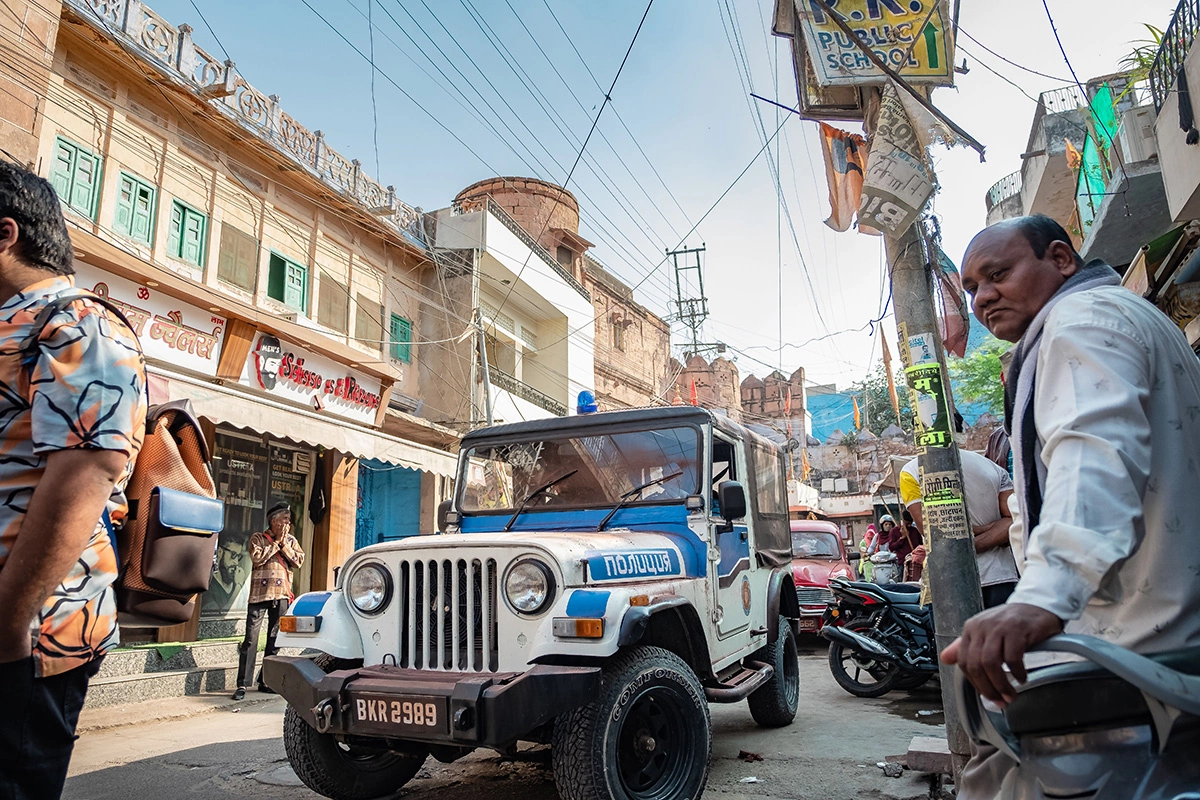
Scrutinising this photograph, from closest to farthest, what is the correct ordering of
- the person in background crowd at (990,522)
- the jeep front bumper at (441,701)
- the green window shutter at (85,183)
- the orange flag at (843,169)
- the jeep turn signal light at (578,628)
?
the jeep front bumper at (441,701) → the jeep turn signal light at (578,628) → the person in background crowd at (990,522) → the orange flag at (843,169) → the green window shutter at (85,183)

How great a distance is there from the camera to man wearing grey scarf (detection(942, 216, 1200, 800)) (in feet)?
3.86


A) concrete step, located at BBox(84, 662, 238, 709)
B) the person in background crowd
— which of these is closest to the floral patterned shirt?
the person in background crowd

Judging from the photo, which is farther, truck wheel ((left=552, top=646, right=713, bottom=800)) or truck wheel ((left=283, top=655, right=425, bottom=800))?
truck wheel ((left=283, top=655, right=425, bottom=800))

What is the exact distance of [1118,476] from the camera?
1.23 metres

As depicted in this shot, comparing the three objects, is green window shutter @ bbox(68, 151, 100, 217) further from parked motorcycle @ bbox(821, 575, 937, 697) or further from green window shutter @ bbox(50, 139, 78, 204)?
parked motorcycle @ bbox(821, 575, 937, 697)

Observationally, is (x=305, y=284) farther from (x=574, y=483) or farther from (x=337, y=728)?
(x=337, y=728)

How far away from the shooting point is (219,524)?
190 cm

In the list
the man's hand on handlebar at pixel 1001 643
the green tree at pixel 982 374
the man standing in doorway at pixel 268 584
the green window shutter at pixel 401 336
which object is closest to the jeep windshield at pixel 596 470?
the man's hand on handlebar at pixel 1001 643

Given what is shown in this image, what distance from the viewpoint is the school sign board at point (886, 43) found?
446 cm

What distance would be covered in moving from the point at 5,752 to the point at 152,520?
0.51 meters

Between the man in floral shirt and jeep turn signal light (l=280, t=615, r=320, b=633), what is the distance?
2.07 metres

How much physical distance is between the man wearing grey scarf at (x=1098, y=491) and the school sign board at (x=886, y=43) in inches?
134

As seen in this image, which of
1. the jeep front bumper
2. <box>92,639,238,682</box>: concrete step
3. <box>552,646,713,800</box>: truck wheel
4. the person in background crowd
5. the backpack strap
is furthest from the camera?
<box>92,639,238,682</box>: concrete step

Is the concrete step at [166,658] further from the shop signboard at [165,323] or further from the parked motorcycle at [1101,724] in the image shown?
the parked motorcycle at [1101,724]
